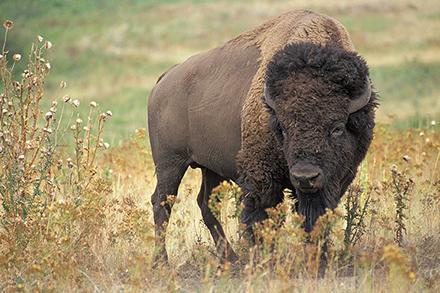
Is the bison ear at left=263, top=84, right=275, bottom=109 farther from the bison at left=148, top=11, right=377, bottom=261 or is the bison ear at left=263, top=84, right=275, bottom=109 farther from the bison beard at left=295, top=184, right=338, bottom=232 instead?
the bison beard at left=295, top=184, right=338, bottom=232

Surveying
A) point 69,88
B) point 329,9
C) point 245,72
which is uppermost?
point 245,72

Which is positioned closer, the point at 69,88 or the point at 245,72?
the point at 245,72

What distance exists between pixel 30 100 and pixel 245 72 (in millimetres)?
1927

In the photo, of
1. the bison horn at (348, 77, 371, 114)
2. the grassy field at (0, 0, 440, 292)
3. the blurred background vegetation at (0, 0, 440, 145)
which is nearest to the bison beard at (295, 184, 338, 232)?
the grassy field at (0, 0, 440, 292)

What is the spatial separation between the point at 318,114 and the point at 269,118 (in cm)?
60

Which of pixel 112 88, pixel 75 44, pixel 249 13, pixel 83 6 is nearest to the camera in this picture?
pixel 112 88

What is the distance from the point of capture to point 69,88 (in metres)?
37.6

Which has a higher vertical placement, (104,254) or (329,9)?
(104,254)

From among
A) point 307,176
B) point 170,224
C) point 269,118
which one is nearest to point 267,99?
point 269,118

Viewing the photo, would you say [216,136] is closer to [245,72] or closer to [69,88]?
[245,72]

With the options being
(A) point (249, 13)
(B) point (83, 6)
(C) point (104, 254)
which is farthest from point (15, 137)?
(B) point (83, 6)

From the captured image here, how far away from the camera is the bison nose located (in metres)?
6.51

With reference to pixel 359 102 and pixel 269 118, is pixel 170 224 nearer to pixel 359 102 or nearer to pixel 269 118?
pixel 269 118

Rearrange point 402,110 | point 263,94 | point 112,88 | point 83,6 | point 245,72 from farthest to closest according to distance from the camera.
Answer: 1. point 83,6
2. point 112,88
3. point 402,110
4. point 245,72
5. point 263,94
